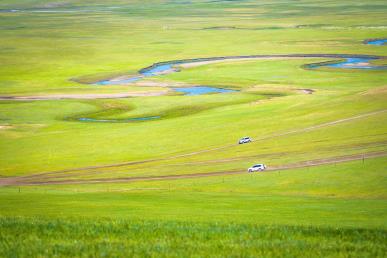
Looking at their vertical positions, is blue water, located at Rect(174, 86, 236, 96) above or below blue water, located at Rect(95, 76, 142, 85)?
above

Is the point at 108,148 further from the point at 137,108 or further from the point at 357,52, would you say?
the point at 357,52

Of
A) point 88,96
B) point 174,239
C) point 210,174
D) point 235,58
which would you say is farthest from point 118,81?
point 174,239

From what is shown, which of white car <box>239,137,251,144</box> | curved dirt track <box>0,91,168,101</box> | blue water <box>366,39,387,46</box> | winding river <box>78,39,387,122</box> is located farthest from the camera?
blue water <box>366,39,387,46</box>

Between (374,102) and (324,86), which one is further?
(324,86)

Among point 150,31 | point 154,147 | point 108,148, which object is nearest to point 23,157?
point 108,148

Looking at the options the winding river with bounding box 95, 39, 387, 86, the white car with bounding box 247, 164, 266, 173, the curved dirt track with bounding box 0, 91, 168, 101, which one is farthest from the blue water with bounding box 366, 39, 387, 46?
the white car with bounding box 247, 164, 266, 173

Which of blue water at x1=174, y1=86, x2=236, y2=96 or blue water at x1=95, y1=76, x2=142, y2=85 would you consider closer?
blue water at x1=174, y1=86, x2=236, y2=96

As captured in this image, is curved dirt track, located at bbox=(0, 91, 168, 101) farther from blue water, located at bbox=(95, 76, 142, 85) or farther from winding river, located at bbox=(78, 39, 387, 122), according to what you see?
blue water, located at bbox=(95, 76, 142, 85)

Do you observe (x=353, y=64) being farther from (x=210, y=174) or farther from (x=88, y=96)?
(x=210, y=174)
